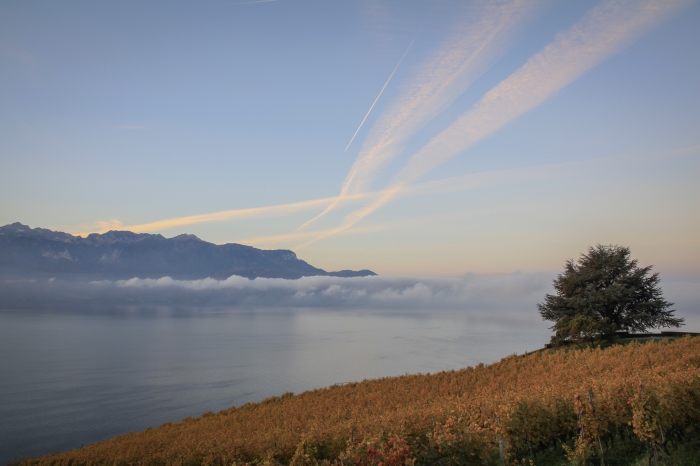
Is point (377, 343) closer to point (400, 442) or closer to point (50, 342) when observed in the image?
point (50, 342)

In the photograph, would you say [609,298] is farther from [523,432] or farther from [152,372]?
[152,372]

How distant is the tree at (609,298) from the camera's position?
3891 centimetres

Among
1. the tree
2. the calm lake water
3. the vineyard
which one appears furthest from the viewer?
the calm lake water

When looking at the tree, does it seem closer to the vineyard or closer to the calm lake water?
the vineyard

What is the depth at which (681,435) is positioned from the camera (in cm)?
1158

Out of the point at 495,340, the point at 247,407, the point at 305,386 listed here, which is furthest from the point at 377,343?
the point at 247,407

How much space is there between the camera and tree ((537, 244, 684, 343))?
38.9 meters

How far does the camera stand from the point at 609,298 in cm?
3975

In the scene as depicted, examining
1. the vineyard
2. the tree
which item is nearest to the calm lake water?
Result: the vineyard

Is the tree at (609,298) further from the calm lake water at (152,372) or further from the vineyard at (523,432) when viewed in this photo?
the calm lake water at (152,372)

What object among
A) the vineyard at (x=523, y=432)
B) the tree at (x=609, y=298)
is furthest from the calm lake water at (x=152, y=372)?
the tree at (x=609, y=298)

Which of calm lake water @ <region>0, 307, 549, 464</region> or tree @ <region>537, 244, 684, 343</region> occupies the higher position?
tree @ <region>537, 244, 684, 343</region>

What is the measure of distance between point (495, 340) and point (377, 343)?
43.6m

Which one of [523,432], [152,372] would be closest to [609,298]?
[523,432]
